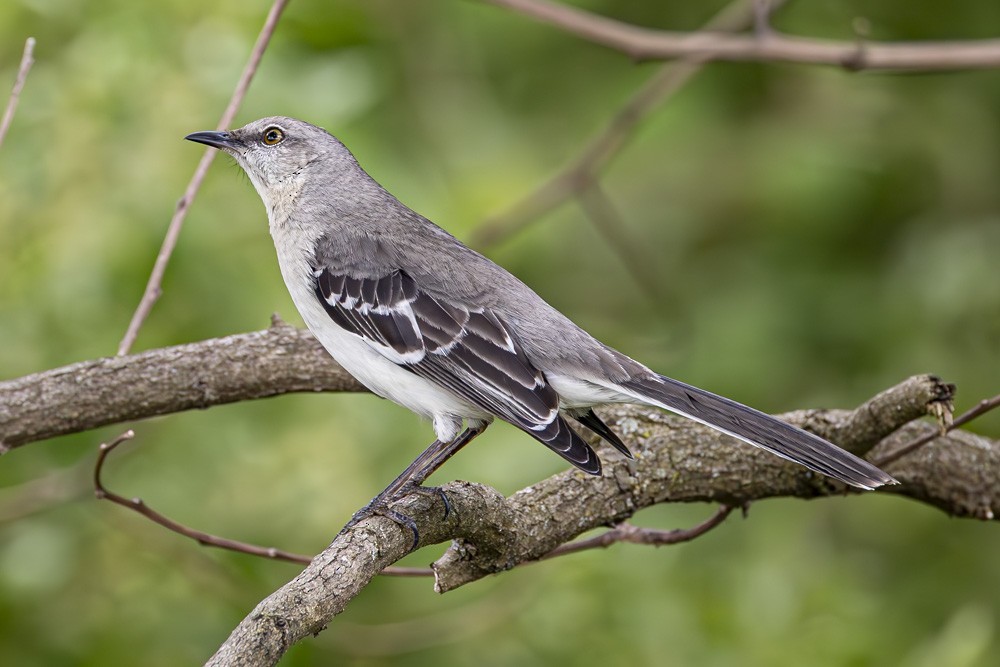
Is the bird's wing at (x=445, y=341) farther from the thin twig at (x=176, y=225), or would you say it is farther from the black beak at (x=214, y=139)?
the black beak at (x=214, y=139)

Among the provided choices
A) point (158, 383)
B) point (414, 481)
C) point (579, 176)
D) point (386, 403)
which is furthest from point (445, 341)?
point (579, 176)

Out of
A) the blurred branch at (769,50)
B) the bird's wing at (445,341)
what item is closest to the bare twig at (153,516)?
the bird's wing at (445,341)

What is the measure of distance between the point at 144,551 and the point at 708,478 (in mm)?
2361

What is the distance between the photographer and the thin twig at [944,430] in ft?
11.1

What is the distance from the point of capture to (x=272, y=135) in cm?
481

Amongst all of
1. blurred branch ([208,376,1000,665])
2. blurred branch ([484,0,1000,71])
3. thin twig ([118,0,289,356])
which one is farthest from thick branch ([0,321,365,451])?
blurred branch ([484,0,1000,71])

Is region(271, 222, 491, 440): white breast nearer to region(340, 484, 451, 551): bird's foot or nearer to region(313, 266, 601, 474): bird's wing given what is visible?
region(313, 266, 601, 474): bird's wing

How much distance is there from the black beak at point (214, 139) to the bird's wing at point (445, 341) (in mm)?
722

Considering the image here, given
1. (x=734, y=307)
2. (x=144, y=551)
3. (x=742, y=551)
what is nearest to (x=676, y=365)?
(x=734, y=307)

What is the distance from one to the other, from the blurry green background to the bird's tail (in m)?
0.90

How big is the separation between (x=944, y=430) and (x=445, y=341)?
64.2 inches

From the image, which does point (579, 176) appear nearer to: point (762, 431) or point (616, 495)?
point (616, 495)

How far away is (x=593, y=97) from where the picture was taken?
739 cm

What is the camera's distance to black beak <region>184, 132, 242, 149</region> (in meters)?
4.49
